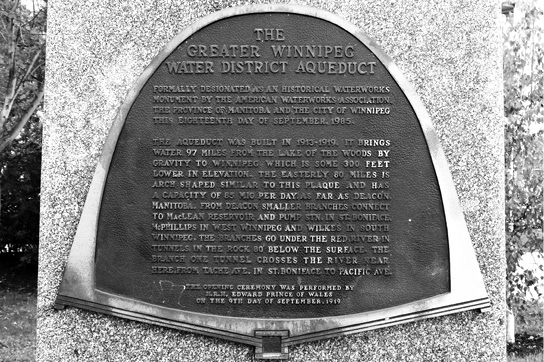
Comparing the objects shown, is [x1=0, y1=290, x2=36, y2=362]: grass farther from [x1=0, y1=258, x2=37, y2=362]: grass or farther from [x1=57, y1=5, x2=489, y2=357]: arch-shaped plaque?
[x1=57, y1=5, x2=489, y2=357]: arch-shaped plaque

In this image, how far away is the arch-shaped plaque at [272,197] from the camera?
13.1 ft

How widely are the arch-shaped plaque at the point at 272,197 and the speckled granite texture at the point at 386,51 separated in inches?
5.2

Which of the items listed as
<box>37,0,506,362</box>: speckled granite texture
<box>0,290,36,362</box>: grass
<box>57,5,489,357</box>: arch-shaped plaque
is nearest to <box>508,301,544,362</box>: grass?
<box>37,0,506,362</box>: speckled granite texture

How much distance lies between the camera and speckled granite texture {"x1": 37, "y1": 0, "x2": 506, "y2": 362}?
4.07m

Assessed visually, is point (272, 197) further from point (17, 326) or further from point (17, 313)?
point (17, 313)

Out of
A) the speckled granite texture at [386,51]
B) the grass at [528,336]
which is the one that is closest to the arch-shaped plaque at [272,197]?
the speckled granite texture at [386,51]

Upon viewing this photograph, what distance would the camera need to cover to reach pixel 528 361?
6.31m

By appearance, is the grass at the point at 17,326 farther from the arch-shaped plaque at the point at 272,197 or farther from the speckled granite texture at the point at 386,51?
the arch-shaped plaque at the point at 272,197

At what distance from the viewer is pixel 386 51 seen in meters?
4.21

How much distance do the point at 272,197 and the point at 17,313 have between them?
7.54 metres

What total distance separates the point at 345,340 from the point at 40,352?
2.16 metres

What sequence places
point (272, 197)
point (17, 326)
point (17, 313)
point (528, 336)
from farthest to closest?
point (17, 313) < point (17, 326) < point (528, 336) < point (272, 197)

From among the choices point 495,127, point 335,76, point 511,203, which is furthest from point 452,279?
point 511,203

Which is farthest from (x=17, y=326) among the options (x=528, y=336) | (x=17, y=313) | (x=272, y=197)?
(x=528, y=336)
